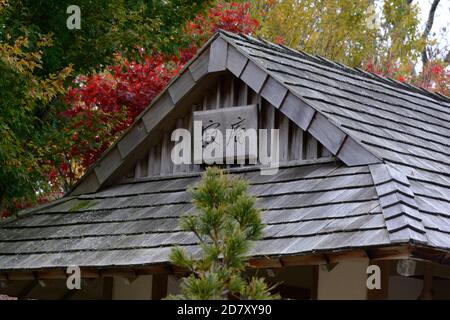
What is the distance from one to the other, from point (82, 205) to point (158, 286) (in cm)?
193

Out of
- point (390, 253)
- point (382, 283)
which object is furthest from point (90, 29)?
point (390, 253)

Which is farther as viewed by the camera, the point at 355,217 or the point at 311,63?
the point at 311,63

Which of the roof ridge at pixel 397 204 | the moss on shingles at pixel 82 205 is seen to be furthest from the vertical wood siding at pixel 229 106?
the roof ridge at pixel 397 204

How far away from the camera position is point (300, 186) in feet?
32.3

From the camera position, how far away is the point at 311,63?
12.4 m

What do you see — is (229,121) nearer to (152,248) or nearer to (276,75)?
(276,75)

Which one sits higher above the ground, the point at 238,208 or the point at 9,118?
the point at 9,118

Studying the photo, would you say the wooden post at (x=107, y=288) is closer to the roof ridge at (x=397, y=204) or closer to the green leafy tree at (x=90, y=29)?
the green leafy tree at (x=90, y=29)

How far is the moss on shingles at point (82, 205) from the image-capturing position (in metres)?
11.9

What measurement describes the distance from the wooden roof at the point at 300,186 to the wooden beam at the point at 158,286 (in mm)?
565

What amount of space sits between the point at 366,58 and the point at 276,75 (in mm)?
10542

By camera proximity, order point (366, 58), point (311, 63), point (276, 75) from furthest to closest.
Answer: point (366, 58) < point (311, 63) < point (276, 75)

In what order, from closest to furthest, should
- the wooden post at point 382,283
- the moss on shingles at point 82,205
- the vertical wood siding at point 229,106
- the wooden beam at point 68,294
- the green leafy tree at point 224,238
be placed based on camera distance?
the green leafy tree at point 224,238 < the wooden post at point 382,283 < the vertical wood siding at point 229,106 < the moss on shingles at point 82,205 < the wooden beam at point 68,294
